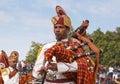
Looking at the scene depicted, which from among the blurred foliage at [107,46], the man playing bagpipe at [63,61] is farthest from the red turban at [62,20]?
the blurred foliage at [107,46]

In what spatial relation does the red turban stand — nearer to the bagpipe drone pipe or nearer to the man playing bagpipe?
the man playing bagpipe

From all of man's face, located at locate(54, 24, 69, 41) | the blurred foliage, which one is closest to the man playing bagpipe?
man's face, located at locate(54, 24, 69, 41)

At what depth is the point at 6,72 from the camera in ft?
38.5

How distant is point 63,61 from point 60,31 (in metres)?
0.50

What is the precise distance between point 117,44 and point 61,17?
66.0 m

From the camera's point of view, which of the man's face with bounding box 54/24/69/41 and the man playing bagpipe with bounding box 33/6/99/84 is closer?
the man playing bagpipe with bounding box 33/6/99/84

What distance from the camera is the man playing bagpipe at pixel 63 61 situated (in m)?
5.84

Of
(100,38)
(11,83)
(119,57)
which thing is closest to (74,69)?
(11,83)

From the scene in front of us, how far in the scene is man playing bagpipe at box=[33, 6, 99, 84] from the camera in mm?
5840

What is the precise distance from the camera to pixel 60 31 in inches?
244

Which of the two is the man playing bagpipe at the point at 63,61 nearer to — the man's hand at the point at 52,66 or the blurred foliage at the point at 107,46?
the man's hand at the point at 52,66

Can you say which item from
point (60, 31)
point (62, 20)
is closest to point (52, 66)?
point (60, 31)

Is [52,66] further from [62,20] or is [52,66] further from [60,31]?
[62,20]

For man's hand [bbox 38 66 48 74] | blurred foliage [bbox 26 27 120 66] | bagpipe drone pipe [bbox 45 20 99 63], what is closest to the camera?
bagpipe drone pipe [bbox 45 20 99 63]
